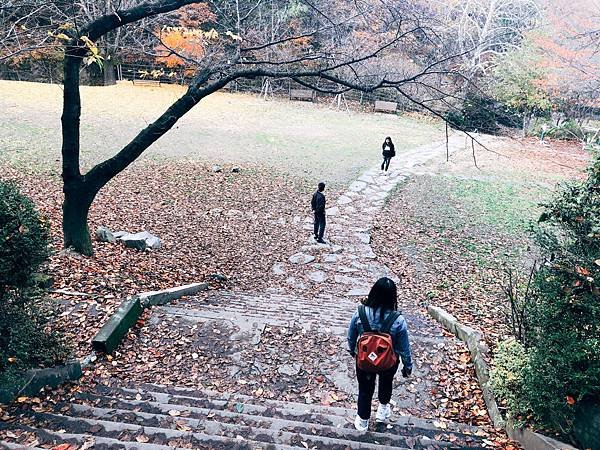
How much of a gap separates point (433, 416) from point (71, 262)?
5673 millimetres

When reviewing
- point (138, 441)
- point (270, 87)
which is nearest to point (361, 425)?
point (138, 441)

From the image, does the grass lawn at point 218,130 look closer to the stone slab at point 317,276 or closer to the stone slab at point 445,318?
the stone slab at point 317,276

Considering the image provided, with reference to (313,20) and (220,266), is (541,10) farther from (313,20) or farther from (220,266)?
(220,266)

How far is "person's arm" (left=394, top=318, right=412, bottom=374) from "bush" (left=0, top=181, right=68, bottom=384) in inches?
117

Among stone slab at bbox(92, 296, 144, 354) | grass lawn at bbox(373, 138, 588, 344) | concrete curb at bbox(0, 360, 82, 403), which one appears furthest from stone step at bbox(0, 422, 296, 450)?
grass lawn at bbox(373, 138, 588, 344)

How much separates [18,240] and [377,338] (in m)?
3.06

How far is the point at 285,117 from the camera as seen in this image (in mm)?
27641

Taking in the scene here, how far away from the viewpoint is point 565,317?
3.46 metres

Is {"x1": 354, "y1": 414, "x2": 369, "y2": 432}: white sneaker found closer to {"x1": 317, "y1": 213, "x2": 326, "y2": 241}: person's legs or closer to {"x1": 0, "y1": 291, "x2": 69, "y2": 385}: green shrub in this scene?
{"x1": 0, "y1": 291, "x2": 69, "y2": 385}: green shrub

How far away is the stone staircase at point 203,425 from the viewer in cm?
325

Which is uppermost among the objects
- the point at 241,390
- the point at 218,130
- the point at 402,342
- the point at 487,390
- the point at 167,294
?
the point at 218,130

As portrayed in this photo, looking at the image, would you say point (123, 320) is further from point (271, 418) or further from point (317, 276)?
point (317, 276)

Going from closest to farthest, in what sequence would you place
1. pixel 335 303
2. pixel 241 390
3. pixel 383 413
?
1. pixel 383 413
2. pixel 241 390
3. pixel 335 303

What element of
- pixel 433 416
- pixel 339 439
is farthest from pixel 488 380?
pixel 339 439
